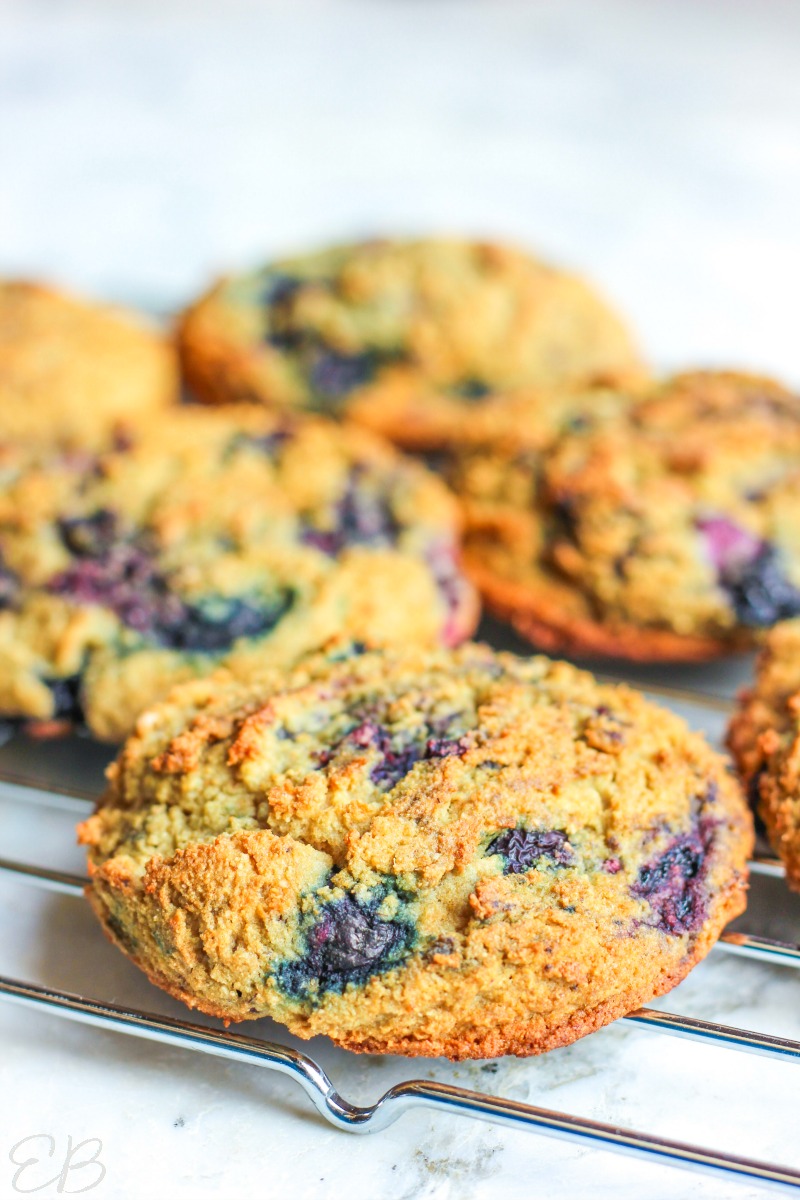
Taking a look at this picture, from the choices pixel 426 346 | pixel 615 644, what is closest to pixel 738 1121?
pixel 615 644

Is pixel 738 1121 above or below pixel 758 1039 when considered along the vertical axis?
below

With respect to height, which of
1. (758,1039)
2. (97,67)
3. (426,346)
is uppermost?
(97,67)

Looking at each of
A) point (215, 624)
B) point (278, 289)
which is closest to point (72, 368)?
point (278, 289)

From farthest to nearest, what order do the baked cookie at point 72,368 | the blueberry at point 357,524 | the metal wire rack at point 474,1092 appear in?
the baked cookie at point 72,368 < the blueberry at point 357,524 < the metal wire rack at point 474,1092

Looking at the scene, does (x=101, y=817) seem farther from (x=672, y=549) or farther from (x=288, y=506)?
(x=672, y=549)

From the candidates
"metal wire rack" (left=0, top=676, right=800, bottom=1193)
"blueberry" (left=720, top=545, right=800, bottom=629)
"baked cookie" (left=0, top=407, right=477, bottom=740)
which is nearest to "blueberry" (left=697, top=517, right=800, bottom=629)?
"blueberry" (left=720, top=545, right=800, bottom=629)

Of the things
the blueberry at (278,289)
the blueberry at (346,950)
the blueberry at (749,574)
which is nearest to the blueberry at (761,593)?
the blueberry at (749,574)

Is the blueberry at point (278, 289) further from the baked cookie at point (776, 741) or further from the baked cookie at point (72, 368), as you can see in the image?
the baked cookie at point (776, 741)
